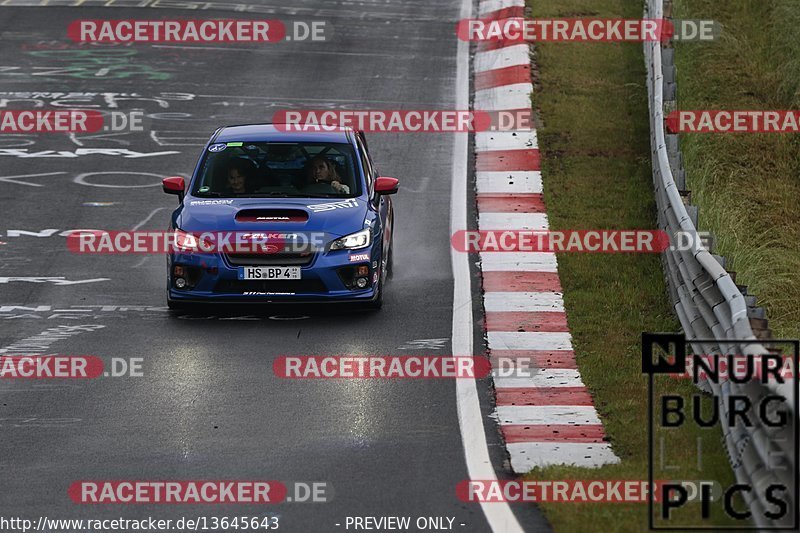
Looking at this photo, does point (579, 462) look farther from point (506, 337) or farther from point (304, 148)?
point (304, 148)

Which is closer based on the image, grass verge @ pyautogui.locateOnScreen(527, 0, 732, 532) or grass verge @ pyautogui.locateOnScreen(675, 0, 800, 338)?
grass verge @ pyautogui.locateOnScreen(527, 0, 732, 532)

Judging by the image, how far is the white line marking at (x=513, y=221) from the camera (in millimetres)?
16719

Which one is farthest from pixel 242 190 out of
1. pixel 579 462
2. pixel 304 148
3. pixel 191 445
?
pixel 579 462

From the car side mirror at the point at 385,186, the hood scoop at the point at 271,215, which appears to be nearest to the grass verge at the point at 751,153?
the car side mirror at the point at 385,186

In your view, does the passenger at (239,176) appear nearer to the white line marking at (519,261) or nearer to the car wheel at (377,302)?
the car wheel at (377,302)

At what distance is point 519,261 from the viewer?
51.1ft

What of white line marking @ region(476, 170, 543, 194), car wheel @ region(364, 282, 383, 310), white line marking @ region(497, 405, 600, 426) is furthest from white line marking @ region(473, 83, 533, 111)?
white line marking @ region(497, 405, 600, 426)

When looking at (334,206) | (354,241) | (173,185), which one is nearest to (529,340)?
(354,241)

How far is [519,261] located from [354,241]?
2573 mm

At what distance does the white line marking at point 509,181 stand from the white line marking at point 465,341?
0.25 m

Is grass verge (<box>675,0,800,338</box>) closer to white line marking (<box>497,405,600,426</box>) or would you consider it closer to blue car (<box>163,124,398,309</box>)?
white line marking (<box>497,405,600,426</box>)

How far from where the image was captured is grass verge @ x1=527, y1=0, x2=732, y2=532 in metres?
9.20

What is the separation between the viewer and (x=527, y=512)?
8.58 m

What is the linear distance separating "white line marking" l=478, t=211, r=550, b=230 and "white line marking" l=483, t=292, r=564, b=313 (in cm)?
238
